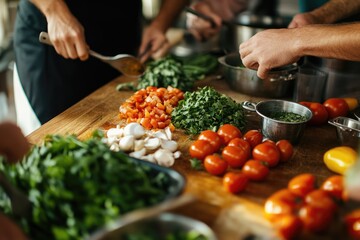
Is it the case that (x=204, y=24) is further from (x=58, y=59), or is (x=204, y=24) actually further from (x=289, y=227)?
(x=289, y=227)

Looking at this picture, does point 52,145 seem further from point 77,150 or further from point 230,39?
point 230,39

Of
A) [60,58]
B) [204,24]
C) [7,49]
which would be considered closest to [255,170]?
[60,58]

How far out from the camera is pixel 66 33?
2.55m

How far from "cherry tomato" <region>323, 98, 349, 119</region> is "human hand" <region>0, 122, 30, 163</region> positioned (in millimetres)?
1877

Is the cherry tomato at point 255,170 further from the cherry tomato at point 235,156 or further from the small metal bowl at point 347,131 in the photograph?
the small metal bowl at point 347,131

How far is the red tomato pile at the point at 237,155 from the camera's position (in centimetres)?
182

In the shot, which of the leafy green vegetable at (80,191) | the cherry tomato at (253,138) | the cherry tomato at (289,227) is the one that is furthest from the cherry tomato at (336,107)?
the leafy green vegetable at (80,191)

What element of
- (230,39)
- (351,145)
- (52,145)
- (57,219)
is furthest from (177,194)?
(230,39)

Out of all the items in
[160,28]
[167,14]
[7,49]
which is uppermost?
[167,14]

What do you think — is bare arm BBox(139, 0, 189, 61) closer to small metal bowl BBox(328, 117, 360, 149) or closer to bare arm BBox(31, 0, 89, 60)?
bare arm BBox(31, 0, 89, 60)

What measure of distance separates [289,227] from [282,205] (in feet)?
→ 0.37

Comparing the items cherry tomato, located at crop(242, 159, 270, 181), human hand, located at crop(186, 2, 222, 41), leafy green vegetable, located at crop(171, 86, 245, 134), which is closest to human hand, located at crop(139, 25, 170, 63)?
human hand, located at crop(186, 2, 222, 41)

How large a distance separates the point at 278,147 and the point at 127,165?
0.84 m

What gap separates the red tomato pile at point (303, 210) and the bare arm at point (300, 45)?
83 centimetres
